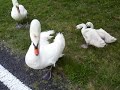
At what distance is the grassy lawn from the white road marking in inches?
22.1

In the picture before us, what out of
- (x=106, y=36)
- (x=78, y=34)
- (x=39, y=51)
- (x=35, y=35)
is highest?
(x=35, y=35)

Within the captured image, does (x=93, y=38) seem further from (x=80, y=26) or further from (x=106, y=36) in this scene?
(x=80, y=26)

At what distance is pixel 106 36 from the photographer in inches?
197

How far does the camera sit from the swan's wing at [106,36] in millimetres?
5012

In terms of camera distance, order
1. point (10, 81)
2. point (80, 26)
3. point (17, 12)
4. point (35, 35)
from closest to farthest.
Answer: point (35, 35) < point (10, 81) < point (80, 26) < point (17, 12)

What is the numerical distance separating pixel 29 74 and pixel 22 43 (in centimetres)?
84

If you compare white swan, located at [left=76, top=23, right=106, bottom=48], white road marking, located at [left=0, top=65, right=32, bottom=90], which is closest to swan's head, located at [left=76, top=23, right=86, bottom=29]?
white swan, located at [left=76, top=23, right=106, bottom=48]

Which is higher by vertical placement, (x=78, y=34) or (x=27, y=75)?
(x=27, y=75)

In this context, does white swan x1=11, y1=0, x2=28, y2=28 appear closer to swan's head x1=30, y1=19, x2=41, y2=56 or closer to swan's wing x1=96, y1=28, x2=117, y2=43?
swan's head x1=30, y1=19, x2=41, y2=56

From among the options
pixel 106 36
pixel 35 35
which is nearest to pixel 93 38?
pixel 106 36

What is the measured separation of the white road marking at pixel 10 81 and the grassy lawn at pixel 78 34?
0.56 meters

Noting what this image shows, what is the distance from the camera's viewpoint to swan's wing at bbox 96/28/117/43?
5.01 m

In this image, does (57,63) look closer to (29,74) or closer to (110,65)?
(29,74)

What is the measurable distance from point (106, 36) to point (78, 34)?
1.97ft
